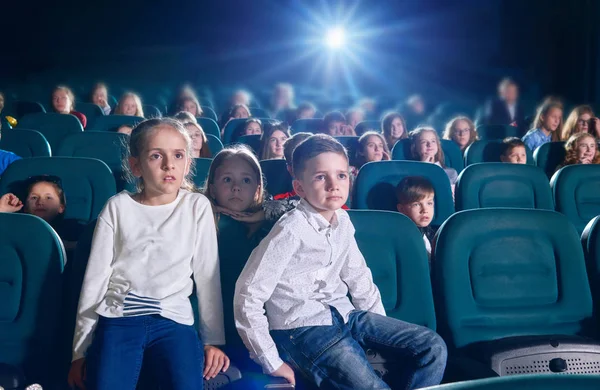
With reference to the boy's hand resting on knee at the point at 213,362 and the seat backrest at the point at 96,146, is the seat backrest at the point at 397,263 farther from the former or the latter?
the seat backrest at the point at 96,146

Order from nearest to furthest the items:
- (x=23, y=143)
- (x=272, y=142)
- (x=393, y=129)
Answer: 1. (x=23, y=143)
2. (x=272, y=142)
3. (x=393, y=129)

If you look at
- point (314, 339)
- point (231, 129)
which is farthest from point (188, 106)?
point (314, 339)

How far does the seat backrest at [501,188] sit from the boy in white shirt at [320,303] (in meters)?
1.39

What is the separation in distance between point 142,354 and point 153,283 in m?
0.19

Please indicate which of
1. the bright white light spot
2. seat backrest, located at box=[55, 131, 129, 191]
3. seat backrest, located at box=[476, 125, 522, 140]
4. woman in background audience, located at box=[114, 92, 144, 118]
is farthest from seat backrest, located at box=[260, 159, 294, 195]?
the bright white light spot

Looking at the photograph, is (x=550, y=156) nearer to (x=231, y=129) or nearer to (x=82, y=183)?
(x=231, y=129)

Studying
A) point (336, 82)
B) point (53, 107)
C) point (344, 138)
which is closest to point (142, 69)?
point (336, 82)

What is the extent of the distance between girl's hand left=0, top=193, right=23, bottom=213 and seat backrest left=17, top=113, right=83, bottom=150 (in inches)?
90.2

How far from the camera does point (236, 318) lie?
63.8 inches

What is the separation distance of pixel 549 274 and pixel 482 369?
1.57ft

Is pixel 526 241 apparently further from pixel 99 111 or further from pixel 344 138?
pixel 99 111

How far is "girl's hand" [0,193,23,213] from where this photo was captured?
2373 mm

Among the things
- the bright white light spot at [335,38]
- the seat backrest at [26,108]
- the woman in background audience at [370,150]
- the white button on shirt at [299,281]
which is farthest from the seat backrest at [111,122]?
the bright white light spot at [335,38]

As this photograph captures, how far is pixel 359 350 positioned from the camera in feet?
5.33
